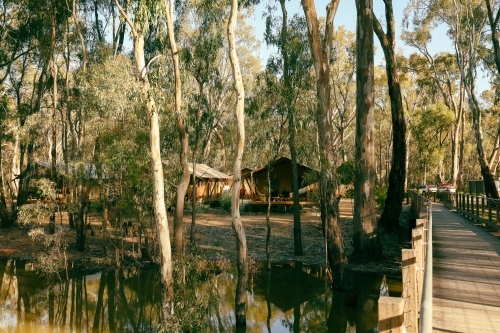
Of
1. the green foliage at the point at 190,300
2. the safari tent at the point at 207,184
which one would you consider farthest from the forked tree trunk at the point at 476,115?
the safari tent at the point at 207,184

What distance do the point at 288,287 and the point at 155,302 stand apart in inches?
158

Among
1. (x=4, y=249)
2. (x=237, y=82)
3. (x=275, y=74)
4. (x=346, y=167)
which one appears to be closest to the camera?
(x=237, y=82)

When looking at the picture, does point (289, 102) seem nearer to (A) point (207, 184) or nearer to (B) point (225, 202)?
(B) point (225, 202)

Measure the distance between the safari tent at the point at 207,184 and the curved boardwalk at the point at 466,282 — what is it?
22.9m

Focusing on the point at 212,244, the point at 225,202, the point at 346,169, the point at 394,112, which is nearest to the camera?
the point at 394,112

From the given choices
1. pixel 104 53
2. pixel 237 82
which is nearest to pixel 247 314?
pixel 237 82

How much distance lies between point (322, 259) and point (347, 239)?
10.5 feet

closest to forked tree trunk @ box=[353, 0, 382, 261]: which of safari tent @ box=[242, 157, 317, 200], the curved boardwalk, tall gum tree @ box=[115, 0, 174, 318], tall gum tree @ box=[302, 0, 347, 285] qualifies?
tall gum tree @ box=[302, 0, 347, 285]

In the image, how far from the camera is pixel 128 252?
18.2 metres

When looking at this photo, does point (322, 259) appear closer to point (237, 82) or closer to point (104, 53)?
point (237, 82)

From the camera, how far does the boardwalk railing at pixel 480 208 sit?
13659mm

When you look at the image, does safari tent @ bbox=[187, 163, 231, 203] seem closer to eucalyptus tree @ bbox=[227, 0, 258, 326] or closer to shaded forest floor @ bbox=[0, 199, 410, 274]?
shaded forest floor @ bbox=[0, 199, 410, 274]

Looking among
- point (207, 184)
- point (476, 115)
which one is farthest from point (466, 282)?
point (207, 184)

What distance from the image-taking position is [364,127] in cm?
1491
